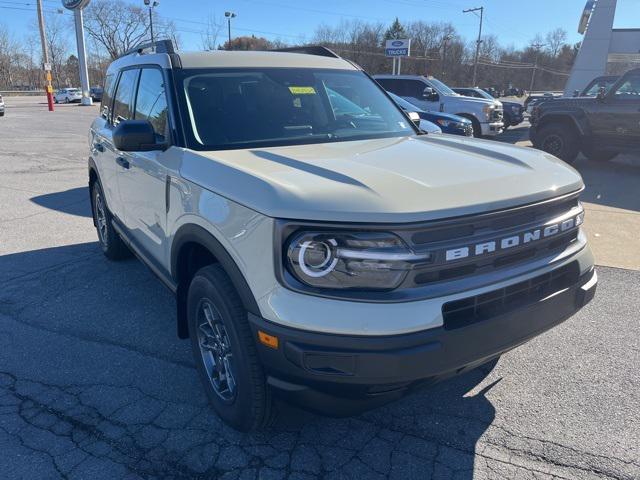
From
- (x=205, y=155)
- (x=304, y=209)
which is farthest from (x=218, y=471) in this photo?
(x=205, y=155)

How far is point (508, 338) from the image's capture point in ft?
7.32

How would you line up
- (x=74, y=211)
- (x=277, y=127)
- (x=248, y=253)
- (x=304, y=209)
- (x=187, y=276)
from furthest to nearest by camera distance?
(x=74, y=211) → (x=277, y=127) → (x=187, y=276) → (x=248, y=253) → (x=304, y=209)

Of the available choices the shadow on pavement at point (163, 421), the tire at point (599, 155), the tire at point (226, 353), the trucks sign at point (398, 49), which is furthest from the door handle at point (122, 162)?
the trucks sign at point (398, 49)

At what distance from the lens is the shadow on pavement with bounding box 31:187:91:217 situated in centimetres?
748

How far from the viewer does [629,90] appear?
1027cm

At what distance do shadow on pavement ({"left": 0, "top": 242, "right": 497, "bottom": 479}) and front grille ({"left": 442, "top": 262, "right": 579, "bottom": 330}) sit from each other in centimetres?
59

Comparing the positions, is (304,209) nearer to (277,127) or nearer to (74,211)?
(277,127)

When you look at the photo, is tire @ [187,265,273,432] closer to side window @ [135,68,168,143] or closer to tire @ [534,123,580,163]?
side window @ [135,68,168,143]

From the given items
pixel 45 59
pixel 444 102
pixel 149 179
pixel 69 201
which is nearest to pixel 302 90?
pixel 149 179

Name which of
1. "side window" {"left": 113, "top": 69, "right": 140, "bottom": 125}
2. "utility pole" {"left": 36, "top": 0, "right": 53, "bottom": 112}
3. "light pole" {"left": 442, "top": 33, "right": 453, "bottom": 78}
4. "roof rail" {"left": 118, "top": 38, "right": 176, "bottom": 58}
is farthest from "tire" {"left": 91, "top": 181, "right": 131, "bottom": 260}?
"light pole" {"left": 442, "top": 33, "right": 453, "bottom": 78}

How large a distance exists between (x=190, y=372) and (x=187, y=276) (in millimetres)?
693

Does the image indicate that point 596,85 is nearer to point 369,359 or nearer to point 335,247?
point 335,247

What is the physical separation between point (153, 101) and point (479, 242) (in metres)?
2.49

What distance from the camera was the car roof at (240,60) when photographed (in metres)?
3.38
